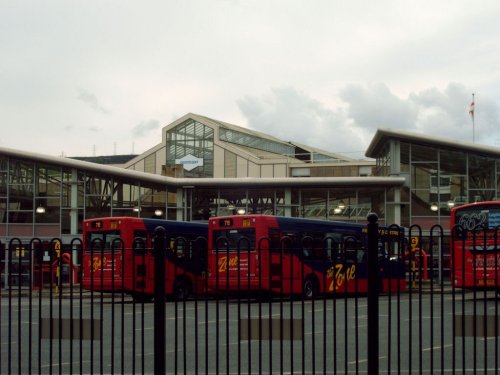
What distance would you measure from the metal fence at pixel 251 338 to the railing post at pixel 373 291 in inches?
0.4

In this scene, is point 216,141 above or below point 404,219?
above

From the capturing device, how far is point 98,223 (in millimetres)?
27641

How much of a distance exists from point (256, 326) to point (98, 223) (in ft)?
63.8

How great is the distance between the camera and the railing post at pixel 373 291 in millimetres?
8039

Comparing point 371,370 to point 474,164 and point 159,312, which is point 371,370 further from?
point 474,164

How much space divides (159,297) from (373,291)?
2.17 meters

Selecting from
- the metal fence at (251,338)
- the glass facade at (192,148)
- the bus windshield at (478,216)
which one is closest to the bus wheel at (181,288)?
the metal fence at (251,338)

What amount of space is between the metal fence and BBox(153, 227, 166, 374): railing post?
0.03 feet

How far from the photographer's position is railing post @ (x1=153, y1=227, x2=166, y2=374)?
8.26m

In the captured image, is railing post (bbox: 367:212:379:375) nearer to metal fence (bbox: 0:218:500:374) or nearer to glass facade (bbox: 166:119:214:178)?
metal fence (bbox: 0:218:500:374)

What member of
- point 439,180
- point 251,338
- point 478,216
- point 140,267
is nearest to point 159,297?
point 251,338

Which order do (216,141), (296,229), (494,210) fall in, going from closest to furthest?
(494,210)
(296,229)
(216,141)

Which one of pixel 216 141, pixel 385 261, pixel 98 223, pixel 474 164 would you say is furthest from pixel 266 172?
pixel 385 261

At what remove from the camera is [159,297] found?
834 centimetres
